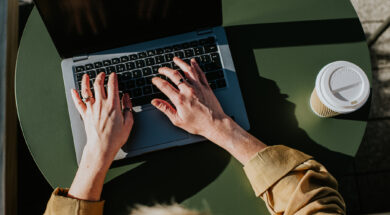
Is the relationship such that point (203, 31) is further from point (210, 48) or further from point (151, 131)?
point (151, 131)

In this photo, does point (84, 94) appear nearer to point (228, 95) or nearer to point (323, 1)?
point (228, 95)

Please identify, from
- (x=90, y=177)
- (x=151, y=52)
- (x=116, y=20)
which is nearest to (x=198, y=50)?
(x=151, y=52)

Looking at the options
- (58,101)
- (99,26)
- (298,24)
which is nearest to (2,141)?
(58,101)

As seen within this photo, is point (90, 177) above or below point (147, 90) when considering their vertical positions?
below

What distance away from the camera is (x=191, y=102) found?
0.83 m

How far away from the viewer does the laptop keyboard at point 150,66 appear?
0.85m

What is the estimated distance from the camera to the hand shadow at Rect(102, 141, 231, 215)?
0.84 meters

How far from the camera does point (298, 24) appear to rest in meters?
0.90

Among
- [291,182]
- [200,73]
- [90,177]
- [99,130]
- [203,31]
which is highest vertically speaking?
[203,31]

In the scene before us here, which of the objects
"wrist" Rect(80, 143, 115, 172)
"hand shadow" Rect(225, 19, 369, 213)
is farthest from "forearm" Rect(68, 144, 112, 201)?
"hand shadow" Rect(225, 19, 369, 213)

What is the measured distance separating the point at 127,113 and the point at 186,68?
0.68 ft

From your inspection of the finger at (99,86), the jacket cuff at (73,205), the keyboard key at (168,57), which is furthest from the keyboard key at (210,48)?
the jacket cuff at (73,205)

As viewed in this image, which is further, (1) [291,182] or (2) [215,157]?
(2) [215,157]

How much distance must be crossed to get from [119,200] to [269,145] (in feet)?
1.49
